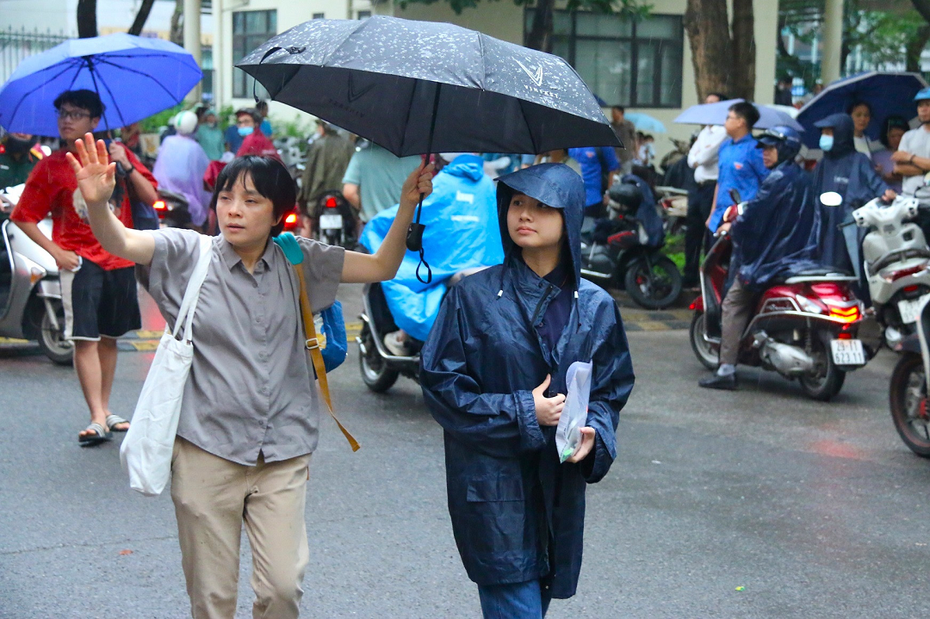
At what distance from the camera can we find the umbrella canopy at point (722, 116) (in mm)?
11156

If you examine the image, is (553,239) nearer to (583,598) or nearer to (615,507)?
(583,598)

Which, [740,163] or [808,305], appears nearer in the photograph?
[808,305]

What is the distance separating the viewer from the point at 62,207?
6234 millimetres

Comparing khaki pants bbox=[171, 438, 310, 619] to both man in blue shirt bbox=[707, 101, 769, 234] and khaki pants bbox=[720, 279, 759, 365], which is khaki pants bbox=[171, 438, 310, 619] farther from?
man in blue shirt bbox=[707, 101, 769, 234]

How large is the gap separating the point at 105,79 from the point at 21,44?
50.4ft

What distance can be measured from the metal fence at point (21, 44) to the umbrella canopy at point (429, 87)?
17869mm

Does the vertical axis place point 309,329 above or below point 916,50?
below

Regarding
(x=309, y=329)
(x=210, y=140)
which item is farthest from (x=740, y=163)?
(x=210, y=140)

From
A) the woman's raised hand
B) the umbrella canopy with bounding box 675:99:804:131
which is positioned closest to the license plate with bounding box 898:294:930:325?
the umbrella canopy with bounding box 675:99:804:131

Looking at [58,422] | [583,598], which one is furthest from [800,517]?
[58,422]

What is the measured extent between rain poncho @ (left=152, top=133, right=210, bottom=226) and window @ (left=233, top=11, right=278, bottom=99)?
12.5m

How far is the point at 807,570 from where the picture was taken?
4.80 meters

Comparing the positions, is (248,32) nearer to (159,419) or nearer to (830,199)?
(830,199)

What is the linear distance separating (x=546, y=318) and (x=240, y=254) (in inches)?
36.2
